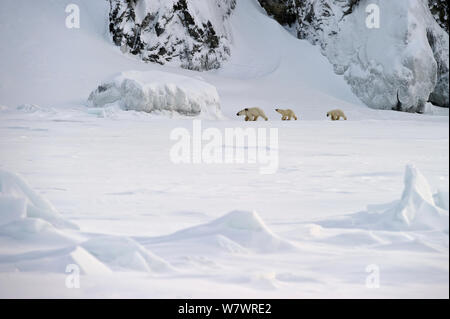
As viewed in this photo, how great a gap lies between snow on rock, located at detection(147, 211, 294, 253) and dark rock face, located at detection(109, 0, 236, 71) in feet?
52.9

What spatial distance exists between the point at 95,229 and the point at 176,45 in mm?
16375

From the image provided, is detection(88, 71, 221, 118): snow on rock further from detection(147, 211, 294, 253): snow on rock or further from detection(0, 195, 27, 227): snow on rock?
detection(147, 211, 294, 253): snow on rock

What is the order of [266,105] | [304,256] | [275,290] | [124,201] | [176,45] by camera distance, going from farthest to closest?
1. [176,45]
2. [266,105]
3. [124,201]
4. [304,256]
5. [275,290]

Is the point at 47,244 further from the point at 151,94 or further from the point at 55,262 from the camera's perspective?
the point at 151,94

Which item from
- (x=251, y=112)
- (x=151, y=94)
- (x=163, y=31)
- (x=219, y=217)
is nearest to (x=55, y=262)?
(x=219, y=217)

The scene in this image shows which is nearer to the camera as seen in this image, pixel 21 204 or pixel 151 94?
pixel 21 204

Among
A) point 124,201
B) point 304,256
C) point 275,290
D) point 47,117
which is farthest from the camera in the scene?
point 47,117

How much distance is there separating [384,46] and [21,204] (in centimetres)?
1815

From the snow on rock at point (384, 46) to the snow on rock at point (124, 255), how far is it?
1786 cm

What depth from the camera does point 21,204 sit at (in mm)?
2568

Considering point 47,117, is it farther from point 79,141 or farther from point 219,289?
point 219,289

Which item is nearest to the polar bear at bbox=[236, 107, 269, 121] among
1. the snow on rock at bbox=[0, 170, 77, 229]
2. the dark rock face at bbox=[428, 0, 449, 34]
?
the snow on rock at bbox=[0, 170, 77, 229]

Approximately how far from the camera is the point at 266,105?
635 inches

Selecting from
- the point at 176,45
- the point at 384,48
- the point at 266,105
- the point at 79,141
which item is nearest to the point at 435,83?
the point at 384,48
